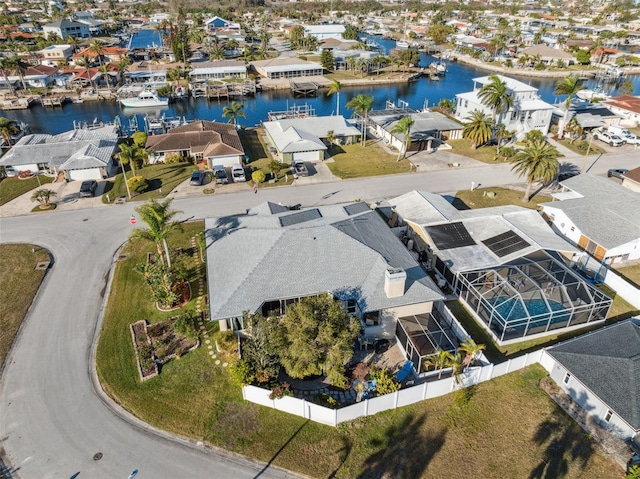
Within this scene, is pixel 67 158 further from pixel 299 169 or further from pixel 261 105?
pixel 261 105

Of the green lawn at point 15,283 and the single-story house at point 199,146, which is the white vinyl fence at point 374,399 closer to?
the green lawn at point 15,283

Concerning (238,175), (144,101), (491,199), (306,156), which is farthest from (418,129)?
(144,101)

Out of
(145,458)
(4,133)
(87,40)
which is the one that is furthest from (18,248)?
(87,40)

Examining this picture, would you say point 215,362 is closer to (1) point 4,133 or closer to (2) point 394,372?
(2) point 394,372

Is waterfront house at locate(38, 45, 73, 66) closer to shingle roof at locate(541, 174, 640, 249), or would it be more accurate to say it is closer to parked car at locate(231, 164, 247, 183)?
parked car at locate(231, 164, 247, 183)

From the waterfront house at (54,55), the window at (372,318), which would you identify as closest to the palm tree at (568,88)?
the window at (372,318)

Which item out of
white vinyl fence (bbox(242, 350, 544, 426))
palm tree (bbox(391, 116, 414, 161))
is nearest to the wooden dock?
palm tree (bbox(391, 116, 414, 161))
